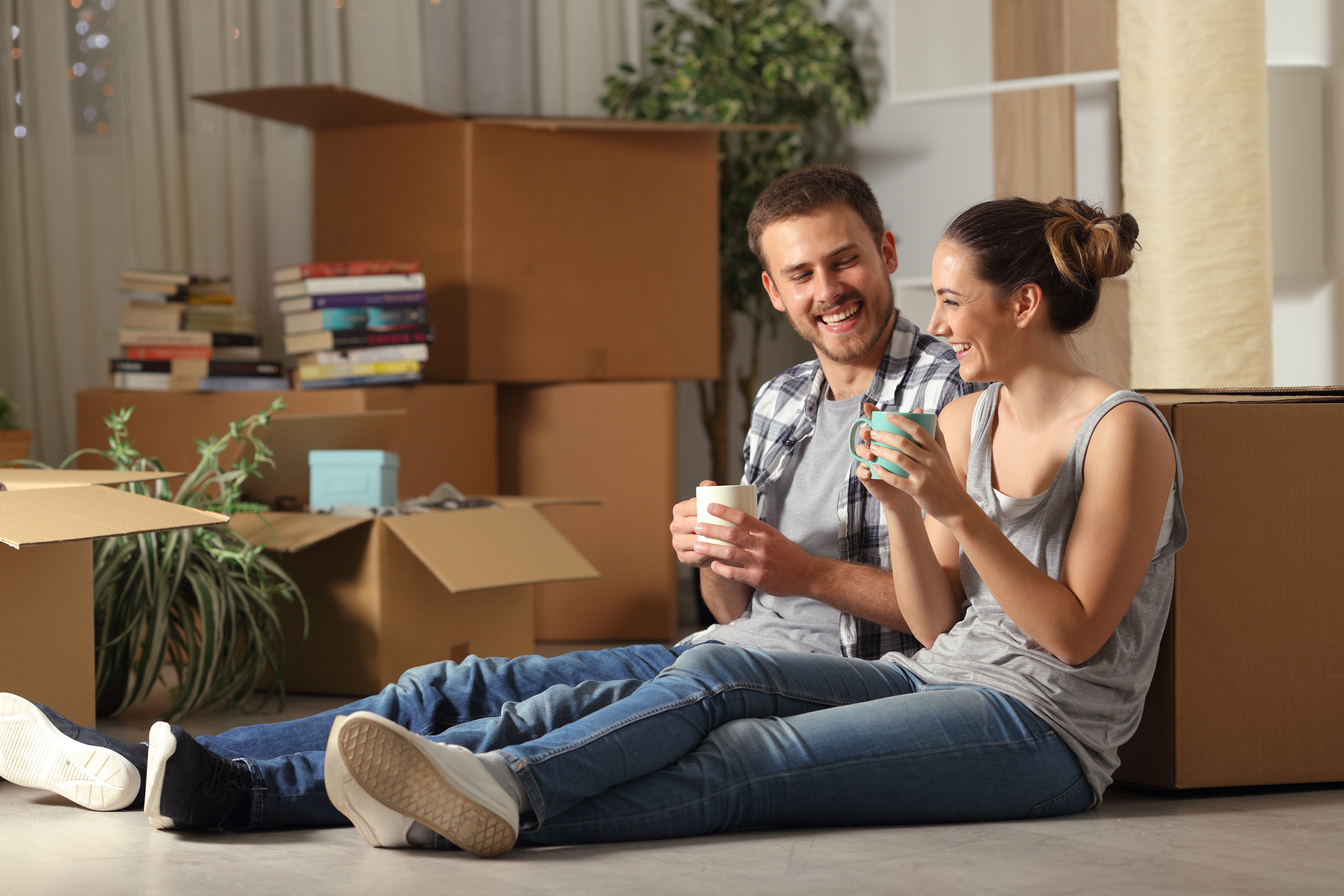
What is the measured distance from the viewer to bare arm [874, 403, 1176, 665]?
137 centimetres

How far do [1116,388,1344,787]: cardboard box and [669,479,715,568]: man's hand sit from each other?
1.82 ft

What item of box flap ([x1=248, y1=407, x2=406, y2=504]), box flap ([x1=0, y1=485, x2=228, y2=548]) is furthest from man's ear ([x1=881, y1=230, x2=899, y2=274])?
box flap ([x1=248, y1=407, x2=406, y2=504])

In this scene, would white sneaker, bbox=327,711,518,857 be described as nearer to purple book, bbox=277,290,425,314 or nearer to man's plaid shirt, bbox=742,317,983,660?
man's plaid shirt, bbox=742,317,983,660

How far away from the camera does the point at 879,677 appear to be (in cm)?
153

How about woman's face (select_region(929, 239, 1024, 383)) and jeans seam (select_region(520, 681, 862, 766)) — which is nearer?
jeans seam (select_region(520, 681, 862, 766))

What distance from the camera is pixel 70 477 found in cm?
205

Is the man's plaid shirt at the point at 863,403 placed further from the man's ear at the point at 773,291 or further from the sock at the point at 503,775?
the sock at the point at 503,775

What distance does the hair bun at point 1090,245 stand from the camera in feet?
4.75

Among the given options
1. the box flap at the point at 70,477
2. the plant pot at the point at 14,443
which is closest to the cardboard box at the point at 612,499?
the plant pot at the point at 14,443

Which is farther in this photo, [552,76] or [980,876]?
[552,76]

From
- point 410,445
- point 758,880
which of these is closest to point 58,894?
point 758,880

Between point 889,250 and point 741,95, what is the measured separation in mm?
2071

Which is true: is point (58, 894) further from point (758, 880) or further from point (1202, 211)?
point (1202, 211)

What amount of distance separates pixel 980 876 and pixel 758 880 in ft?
0.69
